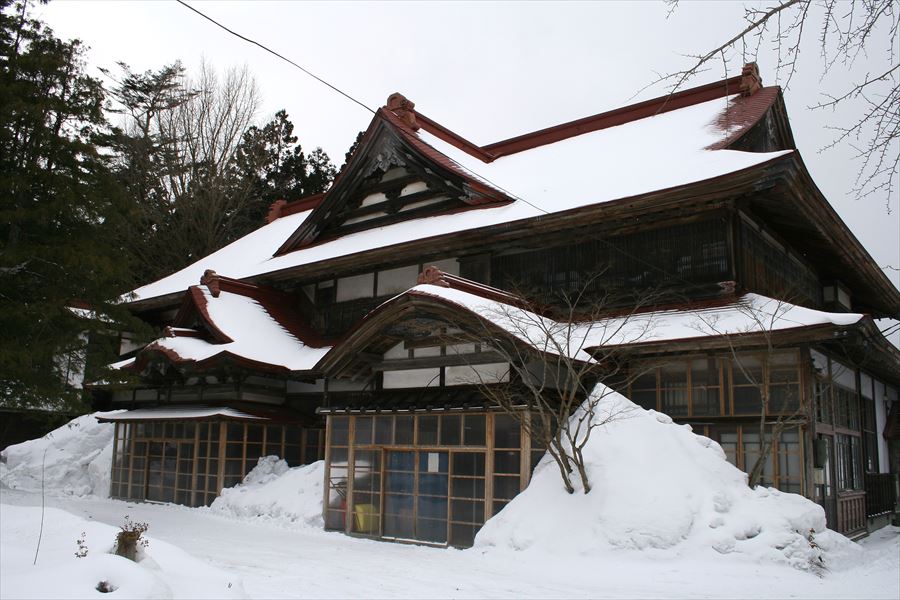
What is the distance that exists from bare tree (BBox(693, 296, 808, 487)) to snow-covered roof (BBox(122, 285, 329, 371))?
358 inches

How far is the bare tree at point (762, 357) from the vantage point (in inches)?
442

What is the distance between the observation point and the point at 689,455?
1109 centimetres

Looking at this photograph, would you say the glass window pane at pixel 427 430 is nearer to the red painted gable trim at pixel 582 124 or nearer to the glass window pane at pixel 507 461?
the glass window pane at pixel 507 461

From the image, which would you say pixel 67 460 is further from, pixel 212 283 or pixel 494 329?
pixel 494 329

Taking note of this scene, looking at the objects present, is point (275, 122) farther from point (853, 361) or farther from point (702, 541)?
point (702, 541)

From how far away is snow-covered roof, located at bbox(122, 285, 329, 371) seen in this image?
17375mm

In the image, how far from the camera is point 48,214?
12.6 meters

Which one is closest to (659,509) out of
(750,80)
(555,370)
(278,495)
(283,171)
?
(555,370)

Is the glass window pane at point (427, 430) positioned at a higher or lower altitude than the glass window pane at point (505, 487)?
higher

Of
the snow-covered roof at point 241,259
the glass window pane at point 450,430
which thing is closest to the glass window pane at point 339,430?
Result: the glass window pane at point 450,430

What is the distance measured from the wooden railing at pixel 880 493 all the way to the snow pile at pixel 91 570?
44.8ft

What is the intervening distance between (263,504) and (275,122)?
29.3 meters

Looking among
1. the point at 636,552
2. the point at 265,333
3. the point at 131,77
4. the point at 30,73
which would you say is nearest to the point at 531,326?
the point at 636,552

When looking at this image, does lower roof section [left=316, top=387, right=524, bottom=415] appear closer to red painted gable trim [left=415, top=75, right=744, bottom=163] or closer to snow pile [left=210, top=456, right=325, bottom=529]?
snow pile [left=210, top=456, right=325, bottom=529]
